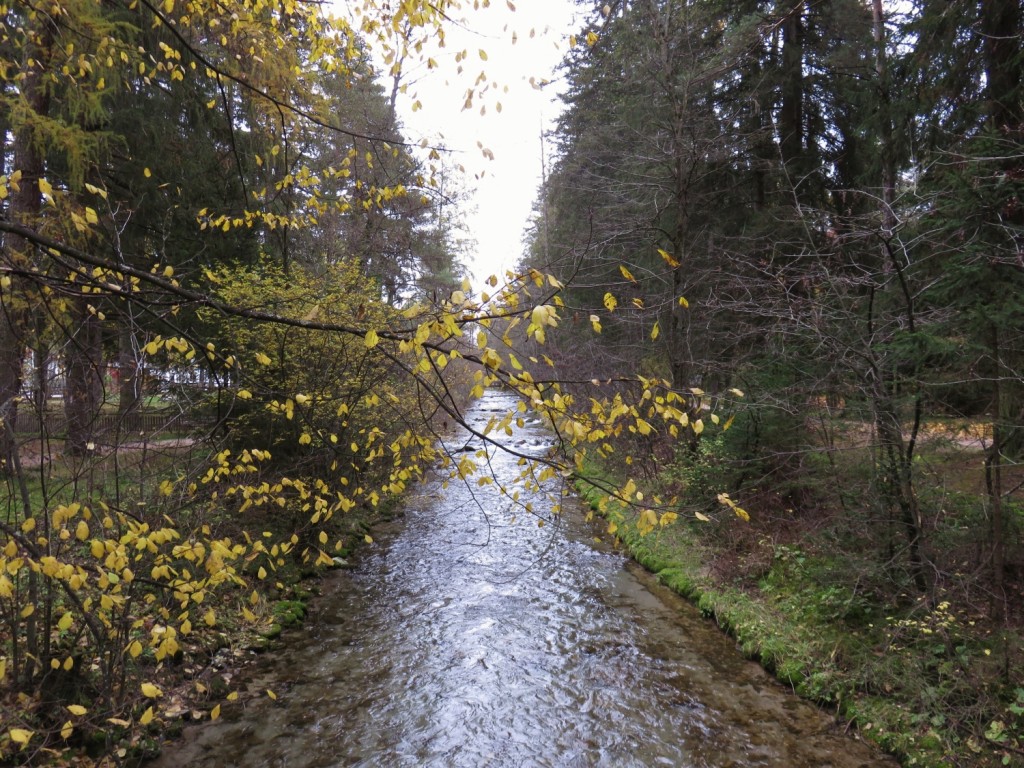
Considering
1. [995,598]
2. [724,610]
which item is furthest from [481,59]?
[724,610]

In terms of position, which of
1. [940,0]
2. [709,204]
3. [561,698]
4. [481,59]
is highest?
[940,0]

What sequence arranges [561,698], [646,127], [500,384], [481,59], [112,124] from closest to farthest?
[500,384]
[481,59]
[561,698]
[112,124]
[646,127]

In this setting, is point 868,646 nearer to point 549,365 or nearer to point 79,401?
point 549,365

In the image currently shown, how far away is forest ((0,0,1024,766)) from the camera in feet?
9.54

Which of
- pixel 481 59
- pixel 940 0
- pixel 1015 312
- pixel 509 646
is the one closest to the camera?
pixel 481 59

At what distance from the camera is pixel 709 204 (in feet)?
38.4

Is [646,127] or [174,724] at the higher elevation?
[646,127]

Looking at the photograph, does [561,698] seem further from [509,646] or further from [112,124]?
[112,124]

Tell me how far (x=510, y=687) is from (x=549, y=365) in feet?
10.5

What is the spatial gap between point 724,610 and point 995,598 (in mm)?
2641

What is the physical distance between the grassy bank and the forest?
0.03m

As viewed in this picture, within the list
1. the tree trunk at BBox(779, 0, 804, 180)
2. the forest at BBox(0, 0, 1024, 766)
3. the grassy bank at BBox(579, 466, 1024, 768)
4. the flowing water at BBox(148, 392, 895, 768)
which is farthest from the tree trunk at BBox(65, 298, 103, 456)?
the tree trunk at BBox(779, 0, 804, 180)

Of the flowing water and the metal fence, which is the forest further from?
the flowing water

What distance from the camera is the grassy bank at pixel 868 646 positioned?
4301mm
